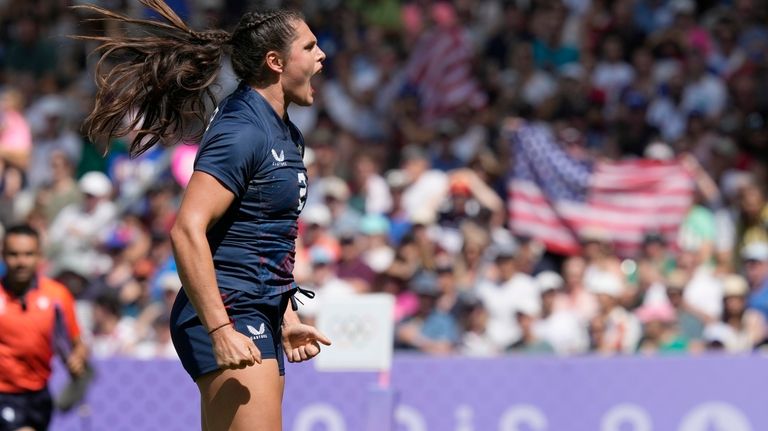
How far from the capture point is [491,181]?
1235cm

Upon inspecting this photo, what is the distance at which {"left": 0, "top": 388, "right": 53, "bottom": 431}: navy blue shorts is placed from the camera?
7207 millimetres

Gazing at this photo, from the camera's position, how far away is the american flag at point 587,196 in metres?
11.9

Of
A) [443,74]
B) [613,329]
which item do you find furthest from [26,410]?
[443,74]

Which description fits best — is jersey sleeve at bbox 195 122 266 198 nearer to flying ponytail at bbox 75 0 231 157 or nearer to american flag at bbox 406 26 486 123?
flying ponytail at bbox 75 0 231 157

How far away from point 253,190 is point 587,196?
8048 millimetres

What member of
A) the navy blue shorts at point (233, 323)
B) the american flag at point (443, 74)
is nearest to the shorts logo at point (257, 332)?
the navy blue shorts at point (233, 323)

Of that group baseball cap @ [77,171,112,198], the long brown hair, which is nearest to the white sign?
the long brown hair

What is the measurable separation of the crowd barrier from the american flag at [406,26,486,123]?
437 cm

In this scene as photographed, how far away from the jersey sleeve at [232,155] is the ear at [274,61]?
271 mm

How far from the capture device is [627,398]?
30.6 feet

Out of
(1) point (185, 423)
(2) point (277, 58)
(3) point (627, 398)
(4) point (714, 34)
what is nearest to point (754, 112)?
(4) point (714, 34)

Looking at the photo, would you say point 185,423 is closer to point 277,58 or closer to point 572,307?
point 572,307

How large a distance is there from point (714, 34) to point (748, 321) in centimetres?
391

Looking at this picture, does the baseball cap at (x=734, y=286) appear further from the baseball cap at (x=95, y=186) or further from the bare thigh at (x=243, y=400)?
the bare thigh at (x=243, y=400)
